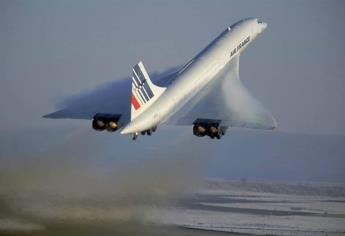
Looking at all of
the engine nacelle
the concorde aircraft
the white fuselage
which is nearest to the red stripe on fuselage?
the concorde aircraft

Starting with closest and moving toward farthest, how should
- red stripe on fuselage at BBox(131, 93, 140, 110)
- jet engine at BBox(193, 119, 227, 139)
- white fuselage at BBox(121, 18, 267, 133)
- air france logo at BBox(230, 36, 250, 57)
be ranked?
red stripe on fuselage at BBox(131, 93, 140, 110) → white fuselage at BBox(121, 18, 267, 133) → jet engine at BBox(193, 119, 227, 139) → air france logo at BBox(230, 36, 250, 57)

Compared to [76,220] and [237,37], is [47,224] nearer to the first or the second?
[76,220]

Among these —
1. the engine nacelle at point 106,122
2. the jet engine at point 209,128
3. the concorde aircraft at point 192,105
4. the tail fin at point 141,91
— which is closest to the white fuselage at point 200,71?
the concorde aircraft at point 192,105

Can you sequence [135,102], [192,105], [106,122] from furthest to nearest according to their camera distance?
[192,105]
[106,122]
[135,102]

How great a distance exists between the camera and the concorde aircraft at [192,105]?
73.8ft

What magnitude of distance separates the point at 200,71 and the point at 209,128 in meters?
1.78

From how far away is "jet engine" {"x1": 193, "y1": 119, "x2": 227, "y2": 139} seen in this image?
23266 mm

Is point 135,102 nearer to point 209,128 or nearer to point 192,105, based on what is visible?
point 209,128

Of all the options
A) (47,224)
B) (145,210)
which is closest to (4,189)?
(47,224)

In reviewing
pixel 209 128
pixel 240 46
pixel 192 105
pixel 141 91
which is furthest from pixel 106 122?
pixel 240 46

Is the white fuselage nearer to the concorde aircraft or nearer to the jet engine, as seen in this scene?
the concorde aircraft

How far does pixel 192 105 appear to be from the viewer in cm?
Result: 2391

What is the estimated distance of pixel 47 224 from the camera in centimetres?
2452

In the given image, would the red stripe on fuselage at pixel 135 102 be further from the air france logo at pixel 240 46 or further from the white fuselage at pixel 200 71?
the air france logo at pixel 240 46
